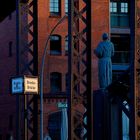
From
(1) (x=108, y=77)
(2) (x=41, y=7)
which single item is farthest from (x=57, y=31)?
(1) (x=108, y=77)

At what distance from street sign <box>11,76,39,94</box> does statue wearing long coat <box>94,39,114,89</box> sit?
1396mm

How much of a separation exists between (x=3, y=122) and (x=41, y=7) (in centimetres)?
1107

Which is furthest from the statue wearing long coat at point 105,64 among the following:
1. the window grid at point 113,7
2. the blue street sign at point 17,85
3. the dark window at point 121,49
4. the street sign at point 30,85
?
the window grid at point 113,7

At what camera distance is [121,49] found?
51.8 meters

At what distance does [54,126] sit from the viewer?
157ft

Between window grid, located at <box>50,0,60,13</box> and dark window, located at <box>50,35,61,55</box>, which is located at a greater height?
window grid, located at <box>50,0,60,13</box>

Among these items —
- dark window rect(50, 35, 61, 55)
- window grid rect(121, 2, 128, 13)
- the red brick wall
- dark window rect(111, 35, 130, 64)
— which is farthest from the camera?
window grid rect(121, 2, 128, 13)

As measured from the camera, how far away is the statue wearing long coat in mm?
12648

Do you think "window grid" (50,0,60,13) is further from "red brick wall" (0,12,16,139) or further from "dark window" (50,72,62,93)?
"dark window" (50,72,62,93)

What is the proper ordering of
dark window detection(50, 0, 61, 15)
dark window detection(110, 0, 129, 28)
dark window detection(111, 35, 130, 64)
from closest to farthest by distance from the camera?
dark window detection(50, 0, 61, 15) < dark window detection(111, 35, 130, 64) < dark window detection(110, 0, 129, 28)

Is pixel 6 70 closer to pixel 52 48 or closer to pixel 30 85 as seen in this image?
pixel 52 48

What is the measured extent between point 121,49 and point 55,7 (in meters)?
6.96

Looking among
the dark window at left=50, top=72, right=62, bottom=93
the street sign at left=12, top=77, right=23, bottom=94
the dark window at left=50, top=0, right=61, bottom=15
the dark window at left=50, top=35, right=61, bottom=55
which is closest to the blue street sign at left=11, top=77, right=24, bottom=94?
the street sign at left=12, top=77, right=23, bottom=94

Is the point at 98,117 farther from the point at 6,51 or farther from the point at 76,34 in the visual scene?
the point at 6,51
